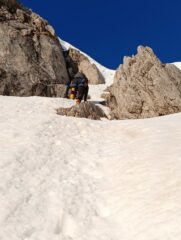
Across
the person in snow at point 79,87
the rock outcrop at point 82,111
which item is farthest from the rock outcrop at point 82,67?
the rock outcrop at point 82,111

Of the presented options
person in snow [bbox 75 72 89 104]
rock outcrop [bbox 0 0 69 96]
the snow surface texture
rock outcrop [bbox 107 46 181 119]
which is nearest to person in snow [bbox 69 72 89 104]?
person in snow [bbox 75 72 89 104]

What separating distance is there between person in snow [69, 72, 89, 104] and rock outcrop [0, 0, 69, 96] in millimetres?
8636

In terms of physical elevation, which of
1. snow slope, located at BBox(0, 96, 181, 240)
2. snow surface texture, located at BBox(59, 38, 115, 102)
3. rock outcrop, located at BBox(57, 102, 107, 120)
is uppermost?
snow surface texture, located at BBox(59, 38, 115, 102)

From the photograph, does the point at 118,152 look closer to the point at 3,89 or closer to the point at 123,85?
the point at 123,85

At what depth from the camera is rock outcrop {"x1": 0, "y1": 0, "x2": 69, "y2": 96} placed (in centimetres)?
3888

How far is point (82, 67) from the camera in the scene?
174 feet

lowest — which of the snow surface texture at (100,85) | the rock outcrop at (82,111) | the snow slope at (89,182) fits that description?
the snow slope at (89,182)

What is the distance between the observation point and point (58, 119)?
2130cm

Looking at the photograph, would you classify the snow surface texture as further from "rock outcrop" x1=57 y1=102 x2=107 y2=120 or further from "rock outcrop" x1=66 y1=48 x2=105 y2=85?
"rock outcrop" x1=57 y1=102 x2=107 y2=120

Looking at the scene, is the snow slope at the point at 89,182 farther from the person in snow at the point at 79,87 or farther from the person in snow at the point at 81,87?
the person in snow at the point at 79,87

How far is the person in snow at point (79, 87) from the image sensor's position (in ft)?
98.9

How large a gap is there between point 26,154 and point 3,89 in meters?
24.7

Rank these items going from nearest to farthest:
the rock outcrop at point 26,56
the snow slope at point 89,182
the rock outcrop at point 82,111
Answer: the snow slope at point 89,182, the rock outcrop at point 82,111, the rock outcrop at point 26,56

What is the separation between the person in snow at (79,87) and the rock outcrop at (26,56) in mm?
8636
